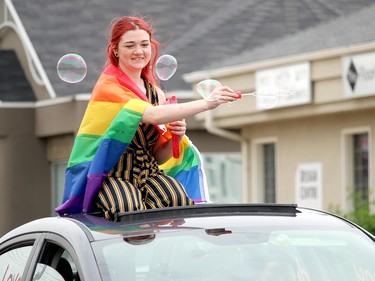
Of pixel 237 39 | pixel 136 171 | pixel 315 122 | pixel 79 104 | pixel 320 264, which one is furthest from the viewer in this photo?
pixel 237 39

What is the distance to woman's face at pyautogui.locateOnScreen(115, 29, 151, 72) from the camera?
6.84 m

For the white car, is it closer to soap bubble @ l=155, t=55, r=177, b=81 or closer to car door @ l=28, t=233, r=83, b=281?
car door @ l=28, t=233, r=83, b=281

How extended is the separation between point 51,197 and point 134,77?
2137 centimetres

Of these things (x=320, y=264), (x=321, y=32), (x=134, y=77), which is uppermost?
(x=321, y=32)

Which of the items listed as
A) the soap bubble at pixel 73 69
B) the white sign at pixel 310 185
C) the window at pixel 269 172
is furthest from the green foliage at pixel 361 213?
the soap bubble at pixel 73 69

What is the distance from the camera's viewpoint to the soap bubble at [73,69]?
8118mm

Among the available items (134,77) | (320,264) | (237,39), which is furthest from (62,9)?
(320,264)

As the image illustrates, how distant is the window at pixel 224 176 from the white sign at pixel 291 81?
238 inches

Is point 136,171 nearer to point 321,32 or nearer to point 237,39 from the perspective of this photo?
point 321,32

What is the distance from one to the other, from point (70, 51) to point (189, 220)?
2166 cm

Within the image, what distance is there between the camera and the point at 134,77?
6930 millimetres

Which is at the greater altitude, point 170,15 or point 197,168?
point 170,15

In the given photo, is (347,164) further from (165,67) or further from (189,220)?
(189,220)

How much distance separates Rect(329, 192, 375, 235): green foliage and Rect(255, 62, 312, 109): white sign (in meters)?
1.51
